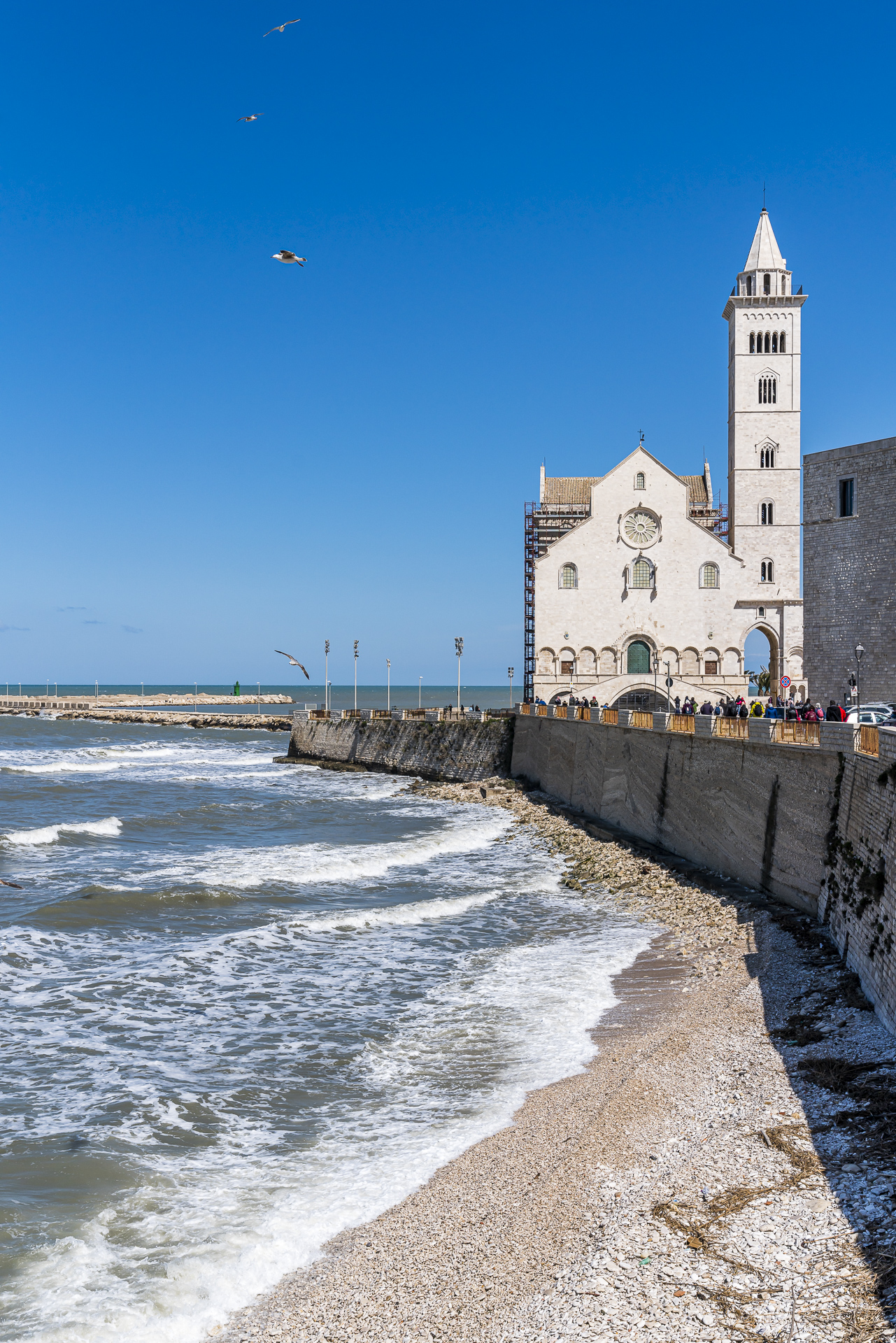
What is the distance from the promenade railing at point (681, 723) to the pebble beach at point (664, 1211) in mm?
13298

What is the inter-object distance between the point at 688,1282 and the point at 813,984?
7.77 meters

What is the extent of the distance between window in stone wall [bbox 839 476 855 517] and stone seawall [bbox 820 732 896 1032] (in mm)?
20960

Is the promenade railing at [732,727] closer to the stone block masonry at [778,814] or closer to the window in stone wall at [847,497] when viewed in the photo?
the stone block masonry at [778,814]

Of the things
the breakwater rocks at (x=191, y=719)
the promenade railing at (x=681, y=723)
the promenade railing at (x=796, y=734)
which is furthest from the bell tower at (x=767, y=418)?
the breakwater rocks at (x=191, y=719)

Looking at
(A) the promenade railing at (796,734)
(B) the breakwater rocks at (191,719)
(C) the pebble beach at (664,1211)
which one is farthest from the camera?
(B) the breakwater rocks at (191,719)

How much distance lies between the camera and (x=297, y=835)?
32469 millimetres

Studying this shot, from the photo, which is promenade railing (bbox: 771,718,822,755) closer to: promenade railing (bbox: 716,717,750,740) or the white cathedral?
promenade railing (bbox: 716,717,750,740)

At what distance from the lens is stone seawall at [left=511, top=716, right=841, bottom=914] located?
18.2m

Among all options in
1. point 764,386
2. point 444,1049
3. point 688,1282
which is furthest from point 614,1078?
point 764,386

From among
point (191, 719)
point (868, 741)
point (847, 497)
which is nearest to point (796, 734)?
point (868, 741)

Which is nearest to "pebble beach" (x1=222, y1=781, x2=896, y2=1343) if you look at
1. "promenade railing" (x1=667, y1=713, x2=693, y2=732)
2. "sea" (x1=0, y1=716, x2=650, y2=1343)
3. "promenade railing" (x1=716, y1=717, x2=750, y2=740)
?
"sea" (x1=0, y1=716, x2=650, y2=1343)

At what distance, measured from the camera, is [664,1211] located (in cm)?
799

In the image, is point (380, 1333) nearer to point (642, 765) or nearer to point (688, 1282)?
point (688, 1282)

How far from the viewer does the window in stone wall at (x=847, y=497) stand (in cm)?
3478
